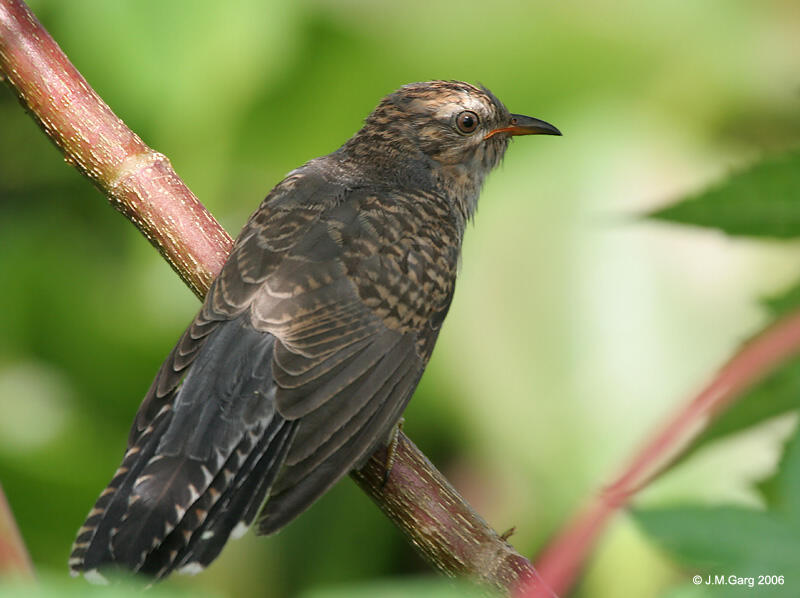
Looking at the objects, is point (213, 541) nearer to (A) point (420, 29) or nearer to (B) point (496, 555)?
(B) point (496, 555)

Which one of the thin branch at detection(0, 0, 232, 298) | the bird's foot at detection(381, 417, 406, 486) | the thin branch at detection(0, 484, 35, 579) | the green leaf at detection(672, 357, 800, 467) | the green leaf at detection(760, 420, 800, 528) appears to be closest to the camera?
the thin branch at detection(0, 484, 35, 579)

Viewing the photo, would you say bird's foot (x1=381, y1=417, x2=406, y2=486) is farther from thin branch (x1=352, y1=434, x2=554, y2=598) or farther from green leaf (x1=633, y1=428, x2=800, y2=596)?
green leaf (x1=633, y1=428, x2=800, y2=596)

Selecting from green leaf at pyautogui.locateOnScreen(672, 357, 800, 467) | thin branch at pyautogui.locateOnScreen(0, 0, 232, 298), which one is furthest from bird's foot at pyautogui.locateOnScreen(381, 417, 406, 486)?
green leaf at pyautogui.locateOnScreen(672, 357, 800, 467)

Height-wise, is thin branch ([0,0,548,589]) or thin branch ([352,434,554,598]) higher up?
thin branch ([0,0,548,589])

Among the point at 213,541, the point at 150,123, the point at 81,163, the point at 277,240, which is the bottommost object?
the point at 213,541

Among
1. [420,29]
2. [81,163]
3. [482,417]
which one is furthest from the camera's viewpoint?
[420,29]

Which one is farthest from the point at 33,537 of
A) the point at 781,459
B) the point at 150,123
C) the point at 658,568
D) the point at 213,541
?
the point at 781,459

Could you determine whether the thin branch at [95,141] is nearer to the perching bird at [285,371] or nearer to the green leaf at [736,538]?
the perching bird at [285,371]

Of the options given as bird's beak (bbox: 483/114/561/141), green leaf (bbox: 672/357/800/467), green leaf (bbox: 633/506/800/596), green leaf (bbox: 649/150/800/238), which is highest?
bird's beak (bbox: 483/114/561/141)
